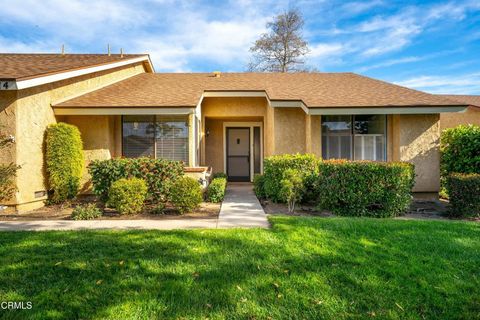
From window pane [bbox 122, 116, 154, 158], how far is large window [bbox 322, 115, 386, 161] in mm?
6607

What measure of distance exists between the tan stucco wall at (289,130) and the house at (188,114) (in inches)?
1.5

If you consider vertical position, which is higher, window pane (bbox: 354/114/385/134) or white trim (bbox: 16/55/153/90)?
white trim (bbox: 16/55/153/90)

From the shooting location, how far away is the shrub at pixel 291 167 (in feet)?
26.1

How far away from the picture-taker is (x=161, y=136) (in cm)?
1019

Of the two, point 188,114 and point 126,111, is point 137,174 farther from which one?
point 188,114

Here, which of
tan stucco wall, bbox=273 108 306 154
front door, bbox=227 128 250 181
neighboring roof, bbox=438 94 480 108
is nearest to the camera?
tan stucco wall, bbox=273 108 306 154

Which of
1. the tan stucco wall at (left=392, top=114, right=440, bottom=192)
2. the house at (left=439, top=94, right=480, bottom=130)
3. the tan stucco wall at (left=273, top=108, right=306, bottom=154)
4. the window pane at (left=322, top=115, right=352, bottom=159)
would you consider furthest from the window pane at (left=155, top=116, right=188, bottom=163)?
the house at (left=439, top=94, right=480, bottom=130)

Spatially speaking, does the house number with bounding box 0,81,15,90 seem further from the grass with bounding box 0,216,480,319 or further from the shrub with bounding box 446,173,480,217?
the shrub with bounding box 446,173,480,217

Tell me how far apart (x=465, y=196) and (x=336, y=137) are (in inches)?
178

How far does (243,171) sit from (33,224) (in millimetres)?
9112

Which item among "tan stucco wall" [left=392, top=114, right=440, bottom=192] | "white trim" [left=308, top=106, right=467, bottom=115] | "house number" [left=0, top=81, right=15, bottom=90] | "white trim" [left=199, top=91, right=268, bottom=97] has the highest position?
"white trim" [left=199, top=91, right=268, bottom=97]

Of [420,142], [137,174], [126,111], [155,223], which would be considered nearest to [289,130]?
[420,142]

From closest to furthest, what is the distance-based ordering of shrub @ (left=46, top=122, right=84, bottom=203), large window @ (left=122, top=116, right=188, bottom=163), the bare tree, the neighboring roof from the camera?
shrub @ (left=46, top=122, right=84, bottom=203), large window @ (left=122, top=116, right=188, bottom=163), the neighboring roof, the bare tree

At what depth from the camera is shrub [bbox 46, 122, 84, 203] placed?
8273 mm
